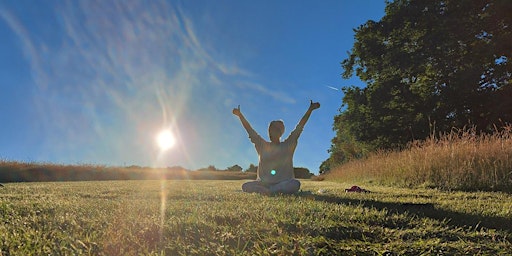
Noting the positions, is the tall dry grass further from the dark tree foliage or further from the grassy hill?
the grassy hill

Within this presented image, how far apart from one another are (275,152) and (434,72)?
629 inches

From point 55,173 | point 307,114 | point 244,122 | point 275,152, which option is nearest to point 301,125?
point 307,114

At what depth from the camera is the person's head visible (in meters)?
6.65

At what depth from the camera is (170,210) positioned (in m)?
3.91

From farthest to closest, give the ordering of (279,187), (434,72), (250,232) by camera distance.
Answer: (434,72) → (279,187) → (250,232)

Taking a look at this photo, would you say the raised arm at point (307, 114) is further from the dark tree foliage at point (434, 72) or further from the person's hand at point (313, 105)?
the dark tree foliage at point (434, 72)

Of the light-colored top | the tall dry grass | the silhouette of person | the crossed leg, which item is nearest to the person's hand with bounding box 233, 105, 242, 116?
the silhouette of person

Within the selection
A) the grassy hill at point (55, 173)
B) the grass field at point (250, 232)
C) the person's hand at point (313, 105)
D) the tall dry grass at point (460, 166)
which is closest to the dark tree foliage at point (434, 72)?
→ the tall dry grass at point (460, 166)

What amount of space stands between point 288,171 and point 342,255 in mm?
4534

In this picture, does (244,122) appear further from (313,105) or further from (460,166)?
(460,166)

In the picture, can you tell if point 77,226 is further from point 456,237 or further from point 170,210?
point 456,237

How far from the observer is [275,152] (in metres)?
6.66

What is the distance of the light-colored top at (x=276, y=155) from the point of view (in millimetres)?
6668

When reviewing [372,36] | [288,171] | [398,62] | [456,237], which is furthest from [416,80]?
[456,237]
